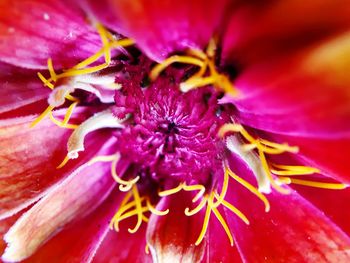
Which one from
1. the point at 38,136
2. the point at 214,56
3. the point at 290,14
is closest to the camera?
the point at 290,14

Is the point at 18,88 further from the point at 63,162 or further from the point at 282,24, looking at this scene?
the point at 282,24

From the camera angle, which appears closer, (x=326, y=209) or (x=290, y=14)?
(x=290, y=14)

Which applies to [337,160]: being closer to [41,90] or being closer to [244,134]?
[244,134]

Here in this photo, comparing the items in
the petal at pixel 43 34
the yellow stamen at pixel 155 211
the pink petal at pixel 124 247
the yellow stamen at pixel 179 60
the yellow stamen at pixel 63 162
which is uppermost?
the petal at pixel 43 34

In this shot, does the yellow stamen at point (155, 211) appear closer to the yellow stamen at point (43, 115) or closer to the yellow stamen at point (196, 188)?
the yellow stamen at point (196, 188)

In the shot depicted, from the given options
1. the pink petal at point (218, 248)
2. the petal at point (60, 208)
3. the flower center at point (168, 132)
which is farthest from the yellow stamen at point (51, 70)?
the pink petal at point (218, 248)

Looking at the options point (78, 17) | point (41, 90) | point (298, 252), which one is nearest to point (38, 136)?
point (41, 90)
